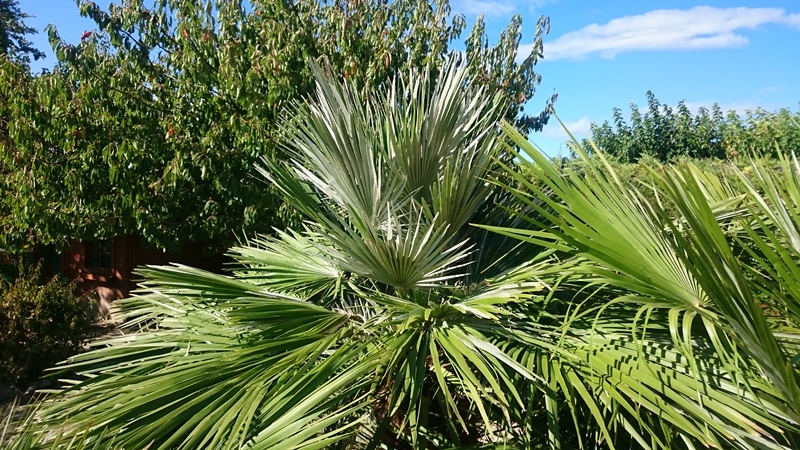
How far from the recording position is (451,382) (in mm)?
2688

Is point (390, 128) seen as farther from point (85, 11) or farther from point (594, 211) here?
point (85, 11)

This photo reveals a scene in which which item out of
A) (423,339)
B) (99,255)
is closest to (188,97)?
(423,339)

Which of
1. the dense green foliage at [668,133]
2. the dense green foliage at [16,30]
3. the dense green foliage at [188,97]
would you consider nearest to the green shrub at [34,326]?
the dense green foliage at [188,97]

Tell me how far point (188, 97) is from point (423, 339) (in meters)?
5.99

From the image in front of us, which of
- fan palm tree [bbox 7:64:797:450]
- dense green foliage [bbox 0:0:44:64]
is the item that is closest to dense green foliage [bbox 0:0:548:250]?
fan palm tree [bbox 7:64:797:450]

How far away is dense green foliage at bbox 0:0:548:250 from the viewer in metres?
6.74

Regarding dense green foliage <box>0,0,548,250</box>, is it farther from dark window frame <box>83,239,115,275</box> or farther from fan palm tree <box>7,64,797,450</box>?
dark window frame <box>83,239,115,275</box>

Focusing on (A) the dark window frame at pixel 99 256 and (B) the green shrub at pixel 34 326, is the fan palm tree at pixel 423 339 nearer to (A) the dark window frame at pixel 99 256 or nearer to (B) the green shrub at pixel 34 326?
(B) the green shrub at pixel 34 326

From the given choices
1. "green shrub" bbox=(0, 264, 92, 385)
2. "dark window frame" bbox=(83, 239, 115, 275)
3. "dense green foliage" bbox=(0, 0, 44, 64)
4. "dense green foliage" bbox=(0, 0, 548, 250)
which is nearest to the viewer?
"dense green foliage" bbox=(0, 0, 548, 250)

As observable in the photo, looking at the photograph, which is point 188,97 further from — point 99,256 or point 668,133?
point 668,133

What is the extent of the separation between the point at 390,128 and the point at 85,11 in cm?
601

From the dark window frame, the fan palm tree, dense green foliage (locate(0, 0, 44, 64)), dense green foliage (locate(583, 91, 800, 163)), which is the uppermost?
dense green foliage (locate(0, 0, 44, 64))

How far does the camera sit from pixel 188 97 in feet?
24.8

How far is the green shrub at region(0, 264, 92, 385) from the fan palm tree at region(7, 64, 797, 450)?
5.29 meters
